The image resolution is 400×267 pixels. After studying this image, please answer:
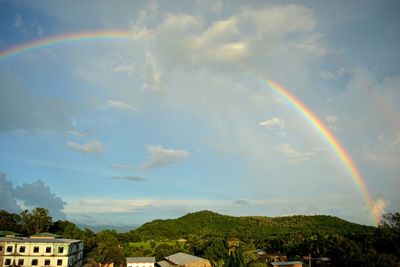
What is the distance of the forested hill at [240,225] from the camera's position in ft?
393

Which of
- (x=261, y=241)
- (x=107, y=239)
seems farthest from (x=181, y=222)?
(x=107, y=239)

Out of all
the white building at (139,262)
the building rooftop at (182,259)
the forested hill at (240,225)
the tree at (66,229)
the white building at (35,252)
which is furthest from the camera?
the forested hill at (240,225)

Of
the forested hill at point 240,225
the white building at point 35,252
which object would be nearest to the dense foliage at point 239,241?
the forested hill at point 240,225

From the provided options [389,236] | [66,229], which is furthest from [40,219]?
[389,236]

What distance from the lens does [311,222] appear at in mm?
136500

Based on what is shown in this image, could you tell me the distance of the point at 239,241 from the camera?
234 ft

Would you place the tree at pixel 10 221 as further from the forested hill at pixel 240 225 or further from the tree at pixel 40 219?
the forested hill at pixel 240 225

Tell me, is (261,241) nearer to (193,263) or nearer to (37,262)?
(193,263)

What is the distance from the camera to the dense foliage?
154 feet

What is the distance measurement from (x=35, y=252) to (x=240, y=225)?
100 metres

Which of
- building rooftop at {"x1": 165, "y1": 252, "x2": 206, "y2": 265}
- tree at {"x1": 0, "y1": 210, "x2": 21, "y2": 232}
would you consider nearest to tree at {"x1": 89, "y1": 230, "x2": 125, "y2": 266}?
building rooftop at {"x1": 165, "y1": 252, "x2": 206, "y2": 265}

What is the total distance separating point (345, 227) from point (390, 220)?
76.0 metres

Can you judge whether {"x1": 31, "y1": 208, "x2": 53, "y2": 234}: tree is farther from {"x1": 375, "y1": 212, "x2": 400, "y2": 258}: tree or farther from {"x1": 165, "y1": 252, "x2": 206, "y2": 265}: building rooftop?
{"x1": 375, "y1": 212, "x2": 400, "y2": 258}: tree

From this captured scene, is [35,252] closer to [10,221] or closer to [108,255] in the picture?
[108,255]
